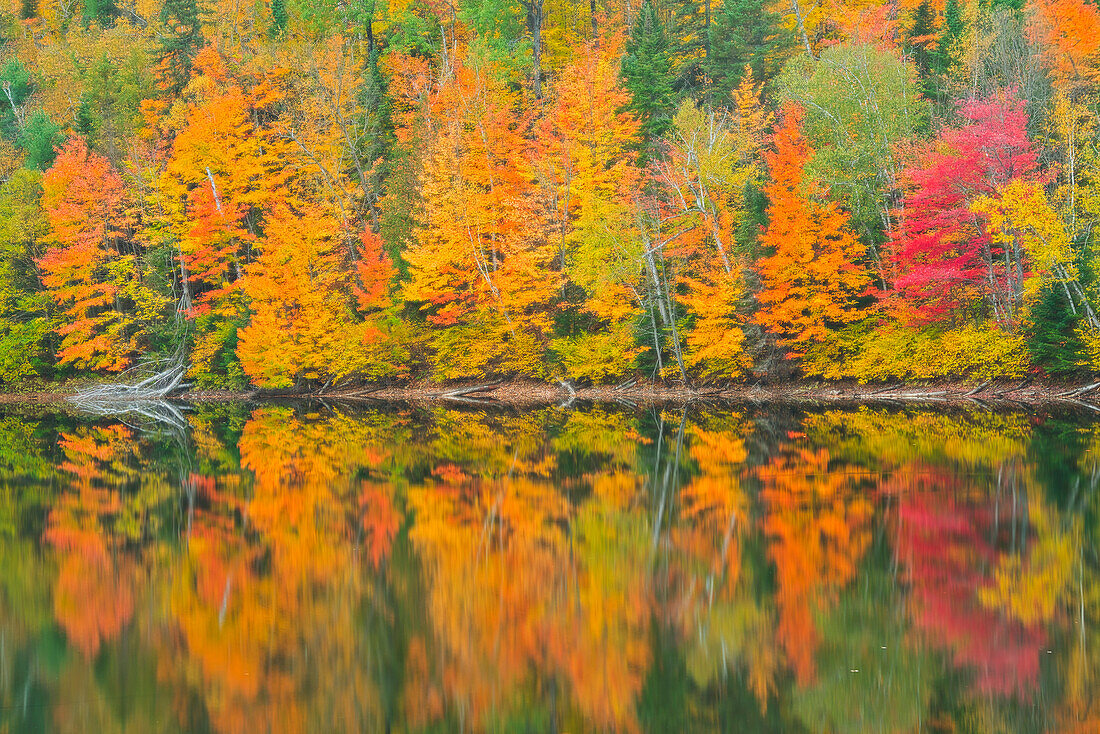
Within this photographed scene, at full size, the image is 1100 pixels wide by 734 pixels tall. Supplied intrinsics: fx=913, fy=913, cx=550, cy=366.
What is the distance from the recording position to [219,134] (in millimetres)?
46469

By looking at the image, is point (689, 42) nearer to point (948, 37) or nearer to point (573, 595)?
point (948, 37)

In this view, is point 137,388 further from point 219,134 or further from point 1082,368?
point 1082,368

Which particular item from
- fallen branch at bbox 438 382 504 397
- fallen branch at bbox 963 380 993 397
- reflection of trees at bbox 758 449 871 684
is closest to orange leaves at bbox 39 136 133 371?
fallen branch at bbox 438 382 504 397

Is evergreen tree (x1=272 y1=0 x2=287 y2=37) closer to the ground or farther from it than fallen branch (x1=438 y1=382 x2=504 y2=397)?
farther from it

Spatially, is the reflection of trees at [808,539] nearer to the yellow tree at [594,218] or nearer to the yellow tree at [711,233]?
the yellow tree at [711,233]

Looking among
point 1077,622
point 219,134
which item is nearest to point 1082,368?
point 1077,622

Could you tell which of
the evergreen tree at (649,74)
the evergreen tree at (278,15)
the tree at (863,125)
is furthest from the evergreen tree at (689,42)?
the evergreen tree at (278,15)

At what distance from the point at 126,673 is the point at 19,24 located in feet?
294

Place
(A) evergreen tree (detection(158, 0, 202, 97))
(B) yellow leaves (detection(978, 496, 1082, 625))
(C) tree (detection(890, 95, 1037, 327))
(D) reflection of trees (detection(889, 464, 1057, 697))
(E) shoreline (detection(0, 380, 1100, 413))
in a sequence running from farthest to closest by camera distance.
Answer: (A) evergreen tree (detection(158, 0, 202, 97)) → (E) shoreline (detection(0, 380, 1100, 413)) → (C) tree (detection(890, 95, 1037, 327)) → (B) yellow leaves (detection(978, 496, 1082, 625)) → (D) reflection of trees (detection(889, 464, 1057, 697))

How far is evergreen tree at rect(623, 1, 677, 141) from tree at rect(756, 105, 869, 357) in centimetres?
1321

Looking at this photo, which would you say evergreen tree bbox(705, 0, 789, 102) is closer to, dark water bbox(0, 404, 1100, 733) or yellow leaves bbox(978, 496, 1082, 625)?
dark water bbox(0, 404, 1100, 733)

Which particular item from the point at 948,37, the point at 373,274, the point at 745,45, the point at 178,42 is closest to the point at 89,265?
the point at 373,274

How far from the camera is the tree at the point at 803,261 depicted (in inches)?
1332

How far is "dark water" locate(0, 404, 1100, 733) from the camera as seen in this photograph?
283 inches
